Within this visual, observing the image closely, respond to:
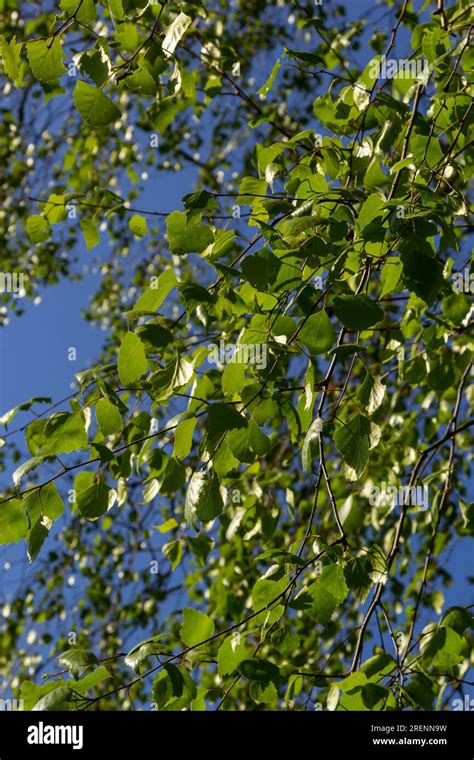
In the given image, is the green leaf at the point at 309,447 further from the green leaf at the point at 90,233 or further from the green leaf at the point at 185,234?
the green leaf at the point at 90,233

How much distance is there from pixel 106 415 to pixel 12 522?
0.18 meters

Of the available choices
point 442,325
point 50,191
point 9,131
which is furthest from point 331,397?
point 9,131

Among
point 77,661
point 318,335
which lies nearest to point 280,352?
point 318,335

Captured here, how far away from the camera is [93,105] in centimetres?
112

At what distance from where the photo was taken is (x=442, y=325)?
1613 mm

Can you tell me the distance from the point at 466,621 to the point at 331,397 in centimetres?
135

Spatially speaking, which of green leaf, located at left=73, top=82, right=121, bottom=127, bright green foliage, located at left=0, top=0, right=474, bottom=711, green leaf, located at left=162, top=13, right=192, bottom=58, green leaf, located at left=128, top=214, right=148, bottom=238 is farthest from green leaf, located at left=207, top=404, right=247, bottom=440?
green leaf, located at left=128, top=214, right=148, bottom=238

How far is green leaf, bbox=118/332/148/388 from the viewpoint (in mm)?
1054

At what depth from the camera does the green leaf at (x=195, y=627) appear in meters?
→ 1.16

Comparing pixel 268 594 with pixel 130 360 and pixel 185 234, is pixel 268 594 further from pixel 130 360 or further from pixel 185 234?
pixel 185 234

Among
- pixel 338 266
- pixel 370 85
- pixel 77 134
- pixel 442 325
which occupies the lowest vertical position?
pixel 338 266

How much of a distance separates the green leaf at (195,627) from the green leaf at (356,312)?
491 millimetres

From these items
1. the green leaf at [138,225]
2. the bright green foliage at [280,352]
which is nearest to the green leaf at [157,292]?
the bright green foliage at [280,352]
